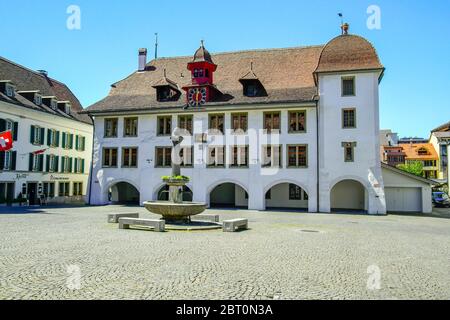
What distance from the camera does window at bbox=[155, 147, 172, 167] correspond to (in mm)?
31875

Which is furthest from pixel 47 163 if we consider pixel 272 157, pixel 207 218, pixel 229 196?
pixel 207 218

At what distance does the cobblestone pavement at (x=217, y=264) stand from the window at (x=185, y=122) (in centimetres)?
1721

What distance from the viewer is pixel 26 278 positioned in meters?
7.66

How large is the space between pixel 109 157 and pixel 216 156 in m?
9.70

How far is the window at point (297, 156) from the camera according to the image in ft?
95.2

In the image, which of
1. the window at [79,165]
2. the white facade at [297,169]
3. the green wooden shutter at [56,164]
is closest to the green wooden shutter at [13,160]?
the green wooden shutter at [56,164]

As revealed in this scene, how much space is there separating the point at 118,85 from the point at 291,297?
33714 millimetres

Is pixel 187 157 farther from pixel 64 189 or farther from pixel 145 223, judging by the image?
pixel 64 189

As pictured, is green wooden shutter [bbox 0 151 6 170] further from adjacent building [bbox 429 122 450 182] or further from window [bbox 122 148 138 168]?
adjacent building [bbox 429 122 450 182]

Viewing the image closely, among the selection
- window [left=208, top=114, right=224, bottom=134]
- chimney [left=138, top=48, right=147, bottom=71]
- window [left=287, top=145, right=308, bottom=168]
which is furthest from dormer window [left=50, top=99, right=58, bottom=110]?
window [left=287, top=145, right=308, bottom=168]

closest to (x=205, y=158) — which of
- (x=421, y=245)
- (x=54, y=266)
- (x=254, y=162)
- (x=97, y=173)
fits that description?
(x=254, y=162)

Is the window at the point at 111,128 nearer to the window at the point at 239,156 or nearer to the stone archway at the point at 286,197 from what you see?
the window at the point at 239,156

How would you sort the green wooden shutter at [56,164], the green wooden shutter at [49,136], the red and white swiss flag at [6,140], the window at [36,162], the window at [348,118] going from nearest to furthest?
the window at [348,118]
the red and white swiss flag at [6,140]
the window at [36,162]
the green wooden shutter at [49,136]
the green wooden shutter at [56,164]
